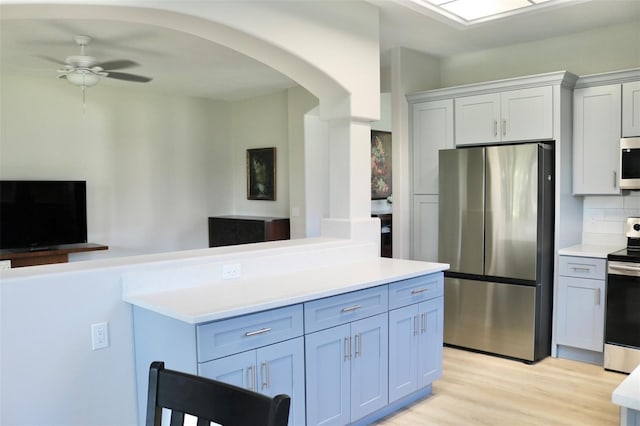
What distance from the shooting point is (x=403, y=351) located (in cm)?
316

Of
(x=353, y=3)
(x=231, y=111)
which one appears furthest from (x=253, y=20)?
(x=231, y=111)

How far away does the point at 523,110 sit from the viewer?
4242 mm

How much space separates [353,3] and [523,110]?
5.46 ft

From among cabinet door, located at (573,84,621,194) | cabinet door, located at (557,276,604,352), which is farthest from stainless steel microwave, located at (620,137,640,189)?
cabinet door, located at (557,276,604,352)

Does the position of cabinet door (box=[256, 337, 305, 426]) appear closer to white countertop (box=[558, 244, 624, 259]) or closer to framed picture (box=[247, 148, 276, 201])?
white countertop (box=[558, 244, 624, 259])

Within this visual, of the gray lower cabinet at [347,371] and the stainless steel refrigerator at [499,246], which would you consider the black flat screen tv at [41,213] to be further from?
the gray lower cabinet at [347,371]

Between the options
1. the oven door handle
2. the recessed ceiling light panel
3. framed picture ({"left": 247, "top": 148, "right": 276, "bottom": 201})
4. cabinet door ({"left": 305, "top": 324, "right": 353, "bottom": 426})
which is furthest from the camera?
framed picture ({"left": 247, "top": 148, "right": 276, "bottom": 201})

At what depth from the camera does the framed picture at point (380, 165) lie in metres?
7.27

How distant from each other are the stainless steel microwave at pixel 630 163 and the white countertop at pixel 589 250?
1.72ft

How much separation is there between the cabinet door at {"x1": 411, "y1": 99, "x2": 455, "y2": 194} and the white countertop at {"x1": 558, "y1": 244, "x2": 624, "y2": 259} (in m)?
1.20

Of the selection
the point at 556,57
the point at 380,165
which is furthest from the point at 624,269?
the point at 380,165

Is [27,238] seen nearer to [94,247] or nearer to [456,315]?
[94,247]

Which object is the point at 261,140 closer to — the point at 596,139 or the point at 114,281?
the point at 596,139

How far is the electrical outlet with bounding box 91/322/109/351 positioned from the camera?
2379 mm
